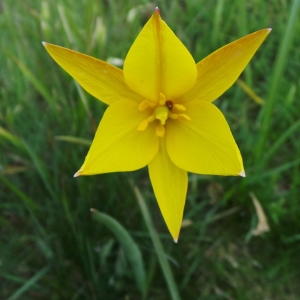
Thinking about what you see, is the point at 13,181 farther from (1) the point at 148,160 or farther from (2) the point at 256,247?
(2) the point at 256,247

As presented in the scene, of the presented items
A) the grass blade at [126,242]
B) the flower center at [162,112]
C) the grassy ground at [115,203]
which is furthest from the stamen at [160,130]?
the grassy ground at [115,203]

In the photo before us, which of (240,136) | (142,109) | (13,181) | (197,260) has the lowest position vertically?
(197,260)

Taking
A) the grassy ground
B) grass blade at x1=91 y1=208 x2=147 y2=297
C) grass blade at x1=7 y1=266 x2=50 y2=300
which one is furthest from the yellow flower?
grass blade at x1=7 y1=266 x2=50 y2=300

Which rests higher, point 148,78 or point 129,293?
point 148,78

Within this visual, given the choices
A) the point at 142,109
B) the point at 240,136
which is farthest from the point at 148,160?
the point at 240,136

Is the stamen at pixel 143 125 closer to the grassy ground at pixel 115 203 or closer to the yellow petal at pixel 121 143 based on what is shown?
the yellow petal at pixel 121 143

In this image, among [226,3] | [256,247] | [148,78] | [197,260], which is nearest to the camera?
[148,78]

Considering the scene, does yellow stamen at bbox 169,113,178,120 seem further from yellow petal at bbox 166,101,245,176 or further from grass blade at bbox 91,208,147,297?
grass blade at bbox 91,208,147,297

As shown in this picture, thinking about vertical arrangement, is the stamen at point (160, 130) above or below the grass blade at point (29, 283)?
above
